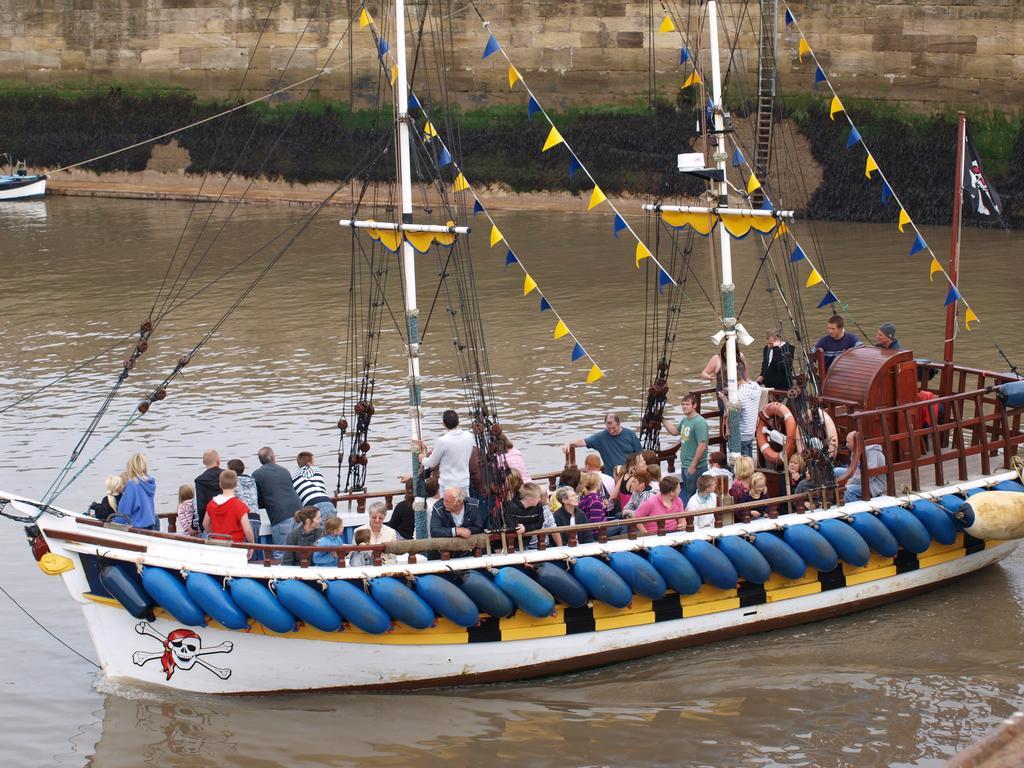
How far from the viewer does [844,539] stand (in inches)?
428

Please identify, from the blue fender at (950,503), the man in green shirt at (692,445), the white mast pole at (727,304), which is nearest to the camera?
the blue fender at (950,503)

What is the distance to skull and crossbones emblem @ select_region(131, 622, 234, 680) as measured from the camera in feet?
32.4

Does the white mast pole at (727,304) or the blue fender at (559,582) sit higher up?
the white mast pole at (727,304)

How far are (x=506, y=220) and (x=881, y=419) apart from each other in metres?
20.0

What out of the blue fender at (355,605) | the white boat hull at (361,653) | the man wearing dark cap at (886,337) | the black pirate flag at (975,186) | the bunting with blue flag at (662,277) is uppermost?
the black pirate flag at (975,186)

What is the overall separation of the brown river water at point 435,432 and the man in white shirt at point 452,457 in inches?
64.2

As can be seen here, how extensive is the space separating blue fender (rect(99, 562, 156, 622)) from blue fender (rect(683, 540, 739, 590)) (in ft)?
12.2

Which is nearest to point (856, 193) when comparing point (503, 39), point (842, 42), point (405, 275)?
point (842, 42)

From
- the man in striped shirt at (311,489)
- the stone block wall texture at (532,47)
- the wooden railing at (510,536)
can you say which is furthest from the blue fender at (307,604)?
the stone block wall texture at (532,47)

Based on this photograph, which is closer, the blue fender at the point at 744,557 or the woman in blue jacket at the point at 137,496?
the woman in blue jacket at the point at 137,496

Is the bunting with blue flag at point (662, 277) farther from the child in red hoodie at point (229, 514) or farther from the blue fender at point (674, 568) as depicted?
the child in red hoodie at point (229, 514)

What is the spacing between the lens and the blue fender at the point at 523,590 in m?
9.88

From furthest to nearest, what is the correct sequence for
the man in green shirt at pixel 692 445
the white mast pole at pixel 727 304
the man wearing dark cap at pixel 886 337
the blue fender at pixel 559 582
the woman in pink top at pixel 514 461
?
the man wearing dark cap at pixel 886 337
the man in green shirt at pixel 692 445
the white mast pole at pixel 727 304
the woman in pink top at pixel 514 461
the blue fender at pixel 559 582

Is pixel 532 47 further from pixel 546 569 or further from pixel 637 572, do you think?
pixel 546 569
